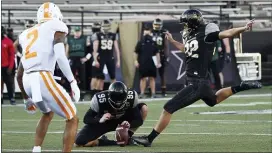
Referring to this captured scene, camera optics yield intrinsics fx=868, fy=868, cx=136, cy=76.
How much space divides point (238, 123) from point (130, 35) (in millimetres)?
9314

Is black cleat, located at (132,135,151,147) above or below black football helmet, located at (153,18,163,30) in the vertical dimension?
below

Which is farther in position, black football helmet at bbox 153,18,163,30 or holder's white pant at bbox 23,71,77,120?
black football helmet at bbox 153,18,163,30

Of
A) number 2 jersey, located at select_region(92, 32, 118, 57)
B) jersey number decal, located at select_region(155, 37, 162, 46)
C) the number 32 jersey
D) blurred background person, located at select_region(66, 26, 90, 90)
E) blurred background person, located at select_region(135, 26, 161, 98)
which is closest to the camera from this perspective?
the number 32 jersey

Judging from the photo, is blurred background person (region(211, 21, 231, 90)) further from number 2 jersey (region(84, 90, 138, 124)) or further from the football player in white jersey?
the football player in white jersey

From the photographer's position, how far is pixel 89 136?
32.4 ft

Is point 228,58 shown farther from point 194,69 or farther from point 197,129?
point 194,69

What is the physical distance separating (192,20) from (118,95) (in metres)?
1.25

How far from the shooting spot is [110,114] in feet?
32.0

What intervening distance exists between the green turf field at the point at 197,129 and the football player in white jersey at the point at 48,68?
1.38m

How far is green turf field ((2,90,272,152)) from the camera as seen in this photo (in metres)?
9.54

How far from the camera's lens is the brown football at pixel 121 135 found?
972cm

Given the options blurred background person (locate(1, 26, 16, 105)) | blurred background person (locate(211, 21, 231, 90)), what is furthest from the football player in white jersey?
blurred background person (locate(211, 21, 231, 90))

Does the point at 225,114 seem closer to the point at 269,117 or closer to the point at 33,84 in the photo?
the point at 269,117

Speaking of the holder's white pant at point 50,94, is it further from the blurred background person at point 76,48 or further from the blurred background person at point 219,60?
the blurred background person at point 219,60
